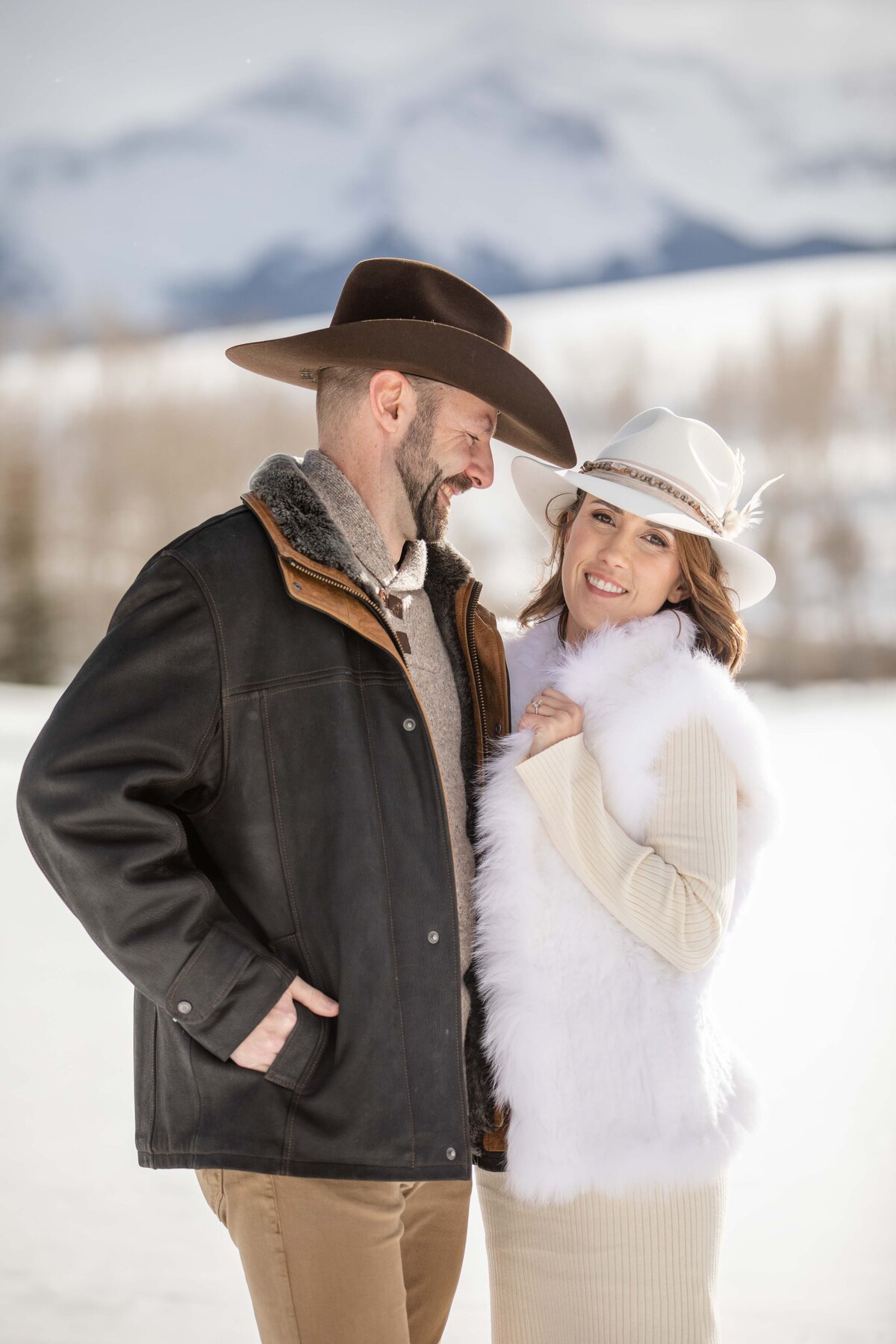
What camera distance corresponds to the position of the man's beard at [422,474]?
175 centimetres

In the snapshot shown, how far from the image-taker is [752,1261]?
3.42 meters

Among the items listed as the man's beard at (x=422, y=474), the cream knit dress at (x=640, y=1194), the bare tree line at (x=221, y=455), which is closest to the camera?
the cream knit dress at (x=640, y=1194)

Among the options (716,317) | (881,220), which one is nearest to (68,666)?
(716,317)

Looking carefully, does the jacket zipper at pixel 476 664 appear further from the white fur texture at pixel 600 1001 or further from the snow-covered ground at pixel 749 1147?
the snow-covered ground at pixel 749 1147

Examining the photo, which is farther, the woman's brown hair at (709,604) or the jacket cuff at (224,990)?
the woman's brown hair at (709,604)

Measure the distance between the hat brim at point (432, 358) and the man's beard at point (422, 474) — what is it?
0.08 metres

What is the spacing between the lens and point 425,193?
26.2ft

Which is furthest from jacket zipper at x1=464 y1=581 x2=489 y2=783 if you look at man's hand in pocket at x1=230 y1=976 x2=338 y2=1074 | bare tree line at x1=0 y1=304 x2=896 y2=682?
bare tree line at x1=0 y1=304 x2=896 y2=682

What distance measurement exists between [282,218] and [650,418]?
6.97 metres

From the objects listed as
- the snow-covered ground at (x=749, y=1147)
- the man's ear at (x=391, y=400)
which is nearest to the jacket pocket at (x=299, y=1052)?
the man's ear at (x=391, y=400)

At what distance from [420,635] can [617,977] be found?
595mm

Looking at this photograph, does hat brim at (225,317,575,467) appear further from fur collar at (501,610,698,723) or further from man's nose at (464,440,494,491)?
fur collar at (501,610,698,723)

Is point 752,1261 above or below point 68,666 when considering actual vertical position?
below

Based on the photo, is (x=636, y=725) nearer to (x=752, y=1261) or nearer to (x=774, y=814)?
(x=774, y=814)
